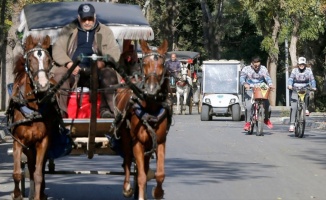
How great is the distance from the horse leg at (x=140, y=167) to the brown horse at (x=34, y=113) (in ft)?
3.38

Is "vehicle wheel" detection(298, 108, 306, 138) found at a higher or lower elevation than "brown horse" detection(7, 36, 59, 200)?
lower

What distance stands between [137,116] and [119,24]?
3.37 m

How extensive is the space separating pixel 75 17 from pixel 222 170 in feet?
14.5

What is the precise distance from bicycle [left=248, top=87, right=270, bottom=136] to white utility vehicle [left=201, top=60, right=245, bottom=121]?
9317mm

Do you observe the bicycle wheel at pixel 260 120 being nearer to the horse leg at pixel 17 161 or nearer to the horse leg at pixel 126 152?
the horse leg at pixel 126 152

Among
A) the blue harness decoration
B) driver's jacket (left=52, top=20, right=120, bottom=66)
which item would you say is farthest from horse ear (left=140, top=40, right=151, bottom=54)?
driver's jacket (left=52, top=20, right=120, bottom=66)

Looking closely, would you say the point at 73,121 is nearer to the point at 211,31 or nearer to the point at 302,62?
the point at 302,62

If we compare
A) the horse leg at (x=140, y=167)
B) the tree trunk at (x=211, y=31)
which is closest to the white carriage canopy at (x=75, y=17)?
the horse leg at (x=140, y=167)

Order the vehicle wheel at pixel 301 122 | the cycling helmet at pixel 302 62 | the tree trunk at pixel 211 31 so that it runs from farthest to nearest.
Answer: the tree trunk at pixel 211 31 < the vehicle wheel at pixel 301 122 < the cycling helmet at pixel 302 62

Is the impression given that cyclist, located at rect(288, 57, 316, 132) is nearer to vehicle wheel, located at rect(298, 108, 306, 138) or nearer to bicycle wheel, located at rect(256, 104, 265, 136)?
vehicle wheel, located at rect(298, 108, 306, 138)

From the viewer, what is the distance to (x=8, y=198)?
14.4m

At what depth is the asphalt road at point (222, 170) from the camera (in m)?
15.2

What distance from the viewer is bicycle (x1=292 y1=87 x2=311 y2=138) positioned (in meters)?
27.9

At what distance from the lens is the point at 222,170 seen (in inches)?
Result: 742
